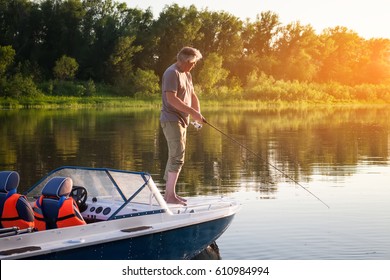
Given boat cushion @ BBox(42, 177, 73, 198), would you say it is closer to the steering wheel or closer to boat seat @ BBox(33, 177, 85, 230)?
boat seat @ BBox(33, 177, 85, 230)

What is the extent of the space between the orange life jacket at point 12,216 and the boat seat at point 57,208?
0.14 meters

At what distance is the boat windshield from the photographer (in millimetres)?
8156

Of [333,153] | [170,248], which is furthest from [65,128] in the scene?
[170,248]

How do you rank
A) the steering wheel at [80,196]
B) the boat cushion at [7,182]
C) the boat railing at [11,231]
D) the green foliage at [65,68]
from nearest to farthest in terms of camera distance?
1. the boat railing at [11,231]
2. the boat cushion at [7,182]
3. the steering wheel at [80,196]
4. the green foliage at [65,68]

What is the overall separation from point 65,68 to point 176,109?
61667 mm

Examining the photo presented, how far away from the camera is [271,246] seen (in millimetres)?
9641

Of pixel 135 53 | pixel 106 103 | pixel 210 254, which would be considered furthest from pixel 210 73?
pixel 210 254

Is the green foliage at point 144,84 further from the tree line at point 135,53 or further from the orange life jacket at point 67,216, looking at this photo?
the orange life jacket at point 67,216

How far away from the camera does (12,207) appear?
7.36m

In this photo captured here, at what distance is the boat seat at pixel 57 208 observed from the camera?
24.0ft

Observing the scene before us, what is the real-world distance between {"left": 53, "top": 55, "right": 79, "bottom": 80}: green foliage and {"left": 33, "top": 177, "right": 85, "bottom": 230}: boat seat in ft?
207

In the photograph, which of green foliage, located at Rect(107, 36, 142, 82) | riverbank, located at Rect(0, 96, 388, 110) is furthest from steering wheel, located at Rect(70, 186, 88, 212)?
green foliage, located at Rect(107, 36, 142, 82)

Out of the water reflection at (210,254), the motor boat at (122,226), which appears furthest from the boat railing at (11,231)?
the water reflection at (210,254)

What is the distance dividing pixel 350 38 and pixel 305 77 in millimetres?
14767
